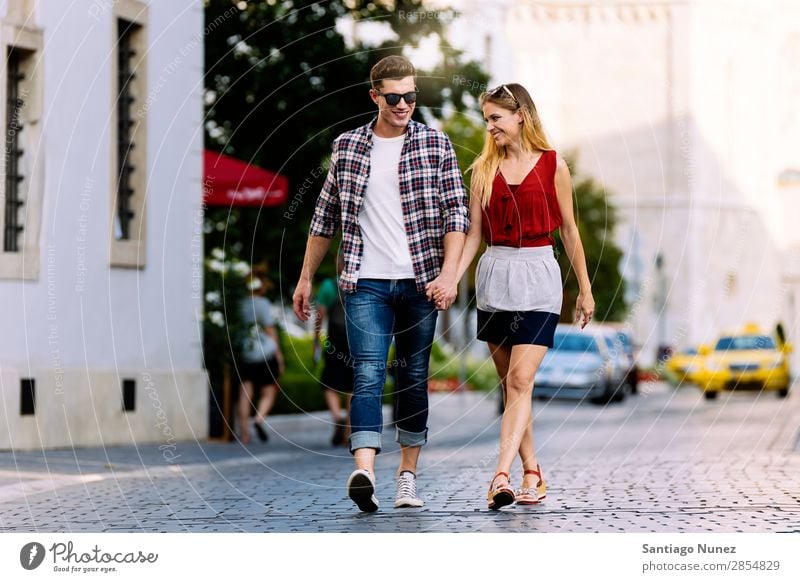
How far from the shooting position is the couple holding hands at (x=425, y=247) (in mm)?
7355

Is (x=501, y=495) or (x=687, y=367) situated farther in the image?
(x=687, y=367)

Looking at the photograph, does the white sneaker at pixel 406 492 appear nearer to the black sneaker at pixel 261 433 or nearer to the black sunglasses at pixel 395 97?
the black sunglasses at pixel 395 97

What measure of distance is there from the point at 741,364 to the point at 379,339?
26073 millimetres

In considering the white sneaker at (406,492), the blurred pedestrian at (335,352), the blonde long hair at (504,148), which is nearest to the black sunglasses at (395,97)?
the blonde long hair at (504,148)

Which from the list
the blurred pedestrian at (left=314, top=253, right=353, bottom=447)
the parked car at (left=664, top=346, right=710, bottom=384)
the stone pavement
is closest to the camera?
the stone pavement

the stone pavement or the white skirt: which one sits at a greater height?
the white skirt

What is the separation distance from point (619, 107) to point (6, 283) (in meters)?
58.0

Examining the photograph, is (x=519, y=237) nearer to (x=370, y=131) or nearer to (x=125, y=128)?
(x=370, y=131)

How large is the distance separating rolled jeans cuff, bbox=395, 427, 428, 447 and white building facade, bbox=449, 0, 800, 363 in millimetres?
54564

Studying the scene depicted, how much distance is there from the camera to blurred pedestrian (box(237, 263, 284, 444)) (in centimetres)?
1498

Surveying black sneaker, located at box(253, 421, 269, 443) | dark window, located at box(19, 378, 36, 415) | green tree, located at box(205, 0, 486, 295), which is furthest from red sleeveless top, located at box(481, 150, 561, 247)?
green tree, located at box(205, 0, 486, 295)

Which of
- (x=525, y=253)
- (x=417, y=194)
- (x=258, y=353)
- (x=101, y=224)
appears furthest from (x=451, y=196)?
(x=258, y=353)

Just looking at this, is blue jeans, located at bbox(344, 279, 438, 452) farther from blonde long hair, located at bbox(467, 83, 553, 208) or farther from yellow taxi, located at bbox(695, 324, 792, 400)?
yellow taxi, located at bbox(695, 324, 792, 400)

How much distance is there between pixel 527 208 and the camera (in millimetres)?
7512
